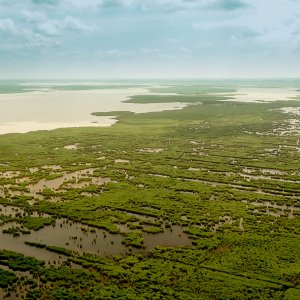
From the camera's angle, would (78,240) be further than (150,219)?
No

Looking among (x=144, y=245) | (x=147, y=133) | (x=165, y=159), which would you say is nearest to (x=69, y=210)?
(x=144, y=245)

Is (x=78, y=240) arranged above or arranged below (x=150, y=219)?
below

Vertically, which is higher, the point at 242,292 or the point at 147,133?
the point at 147,133

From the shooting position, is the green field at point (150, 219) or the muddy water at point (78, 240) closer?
the green field at point (150, 219)

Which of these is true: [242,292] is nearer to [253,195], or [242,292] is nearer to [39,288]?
[39,288]

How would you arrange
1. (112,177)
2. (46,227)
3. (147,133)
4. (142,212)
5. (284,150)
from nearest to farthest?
(46,227) < (142,212) < (112,177) < (284,150) < (147,133)

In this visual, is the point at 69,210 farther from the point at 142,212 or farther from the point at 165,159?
the point at 165,159

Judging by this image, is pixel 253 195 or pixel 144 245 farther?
pixel 253 195

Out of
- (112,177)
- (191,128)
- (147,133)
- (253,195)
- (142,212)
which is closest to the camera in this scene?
(142,212)
